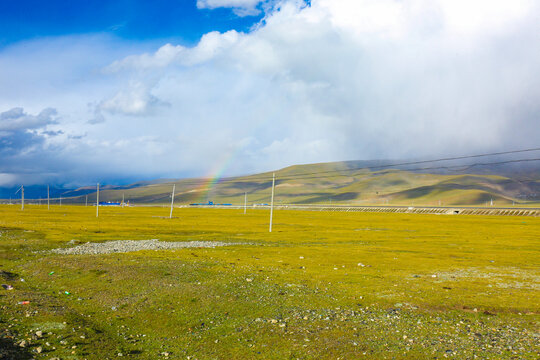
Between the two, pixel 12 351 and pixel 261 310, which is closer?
pixel 12 351

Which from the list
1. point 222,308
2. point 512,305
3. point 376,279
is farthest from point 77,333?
point 512,305

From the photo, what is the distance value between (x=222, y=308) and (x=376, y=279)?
41.7ft

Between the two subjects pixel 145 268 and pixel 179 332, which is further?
pixel 145 268

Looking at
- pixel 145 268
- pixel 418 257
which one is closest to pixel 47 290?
pixel 145 268

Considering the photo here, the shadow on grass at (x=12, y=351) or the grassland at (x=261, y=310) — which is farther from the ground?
the shadow on grass at (x=12, y=351)

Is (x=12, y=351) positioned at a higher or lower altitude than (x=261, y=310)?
higher

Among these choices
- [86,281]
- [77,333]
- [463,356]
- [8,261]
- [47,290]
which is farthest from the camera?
[8,261]

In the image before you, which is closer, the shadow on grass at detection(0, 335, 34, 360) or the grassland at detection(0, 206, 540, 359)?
the shadow on grass at detection(0, 335, 34, 360)

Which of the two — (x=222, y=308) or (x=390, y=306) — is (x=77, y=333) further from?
(x=390, y=306)

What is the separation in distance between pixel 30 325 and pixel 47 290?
761 centimetres

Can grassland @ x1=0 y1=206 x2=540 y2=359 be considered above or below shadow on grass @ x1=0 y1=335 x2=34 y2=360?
below

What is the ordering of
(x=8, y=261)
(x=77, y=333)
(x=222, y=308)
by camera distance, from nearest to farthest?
(x=77, y=333) < (x=222, y=308) < (x=8, y=261)

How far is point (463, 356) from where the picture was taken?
13.9 meters

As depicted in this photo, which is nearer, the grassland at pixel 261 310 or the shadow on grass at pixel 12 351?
the shadow on grass at pixel 12 351
